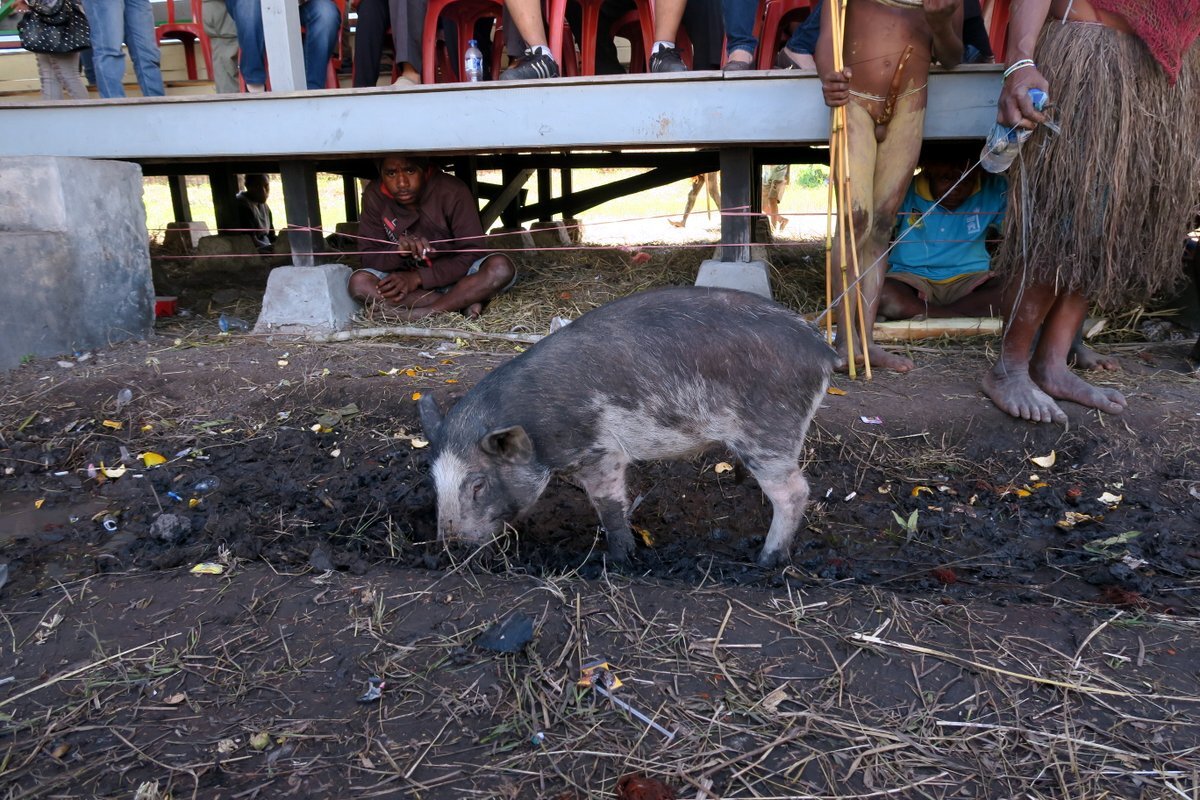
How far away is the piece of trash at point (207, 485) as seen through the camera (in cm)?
403

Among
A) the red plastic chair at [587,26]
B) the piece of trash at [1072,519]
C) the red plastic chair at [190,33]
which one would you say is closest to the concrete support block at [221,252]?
the red plastic chair at [190,33]

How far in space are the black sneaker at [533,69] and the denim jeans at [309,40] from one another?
222 cm

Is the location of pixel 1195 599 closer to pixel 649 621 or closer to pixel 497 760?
pixel 649 621

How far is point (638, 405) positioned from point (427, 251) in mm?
3707

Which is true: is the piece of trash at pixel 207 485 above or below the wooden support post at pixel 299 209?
below

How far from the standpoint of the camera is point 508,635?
2580 millimetres

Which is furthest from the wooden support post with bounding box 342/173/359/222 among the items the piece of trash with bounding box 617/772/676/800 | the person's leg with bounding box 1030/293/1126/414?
the piece of trash with bounding box 617/772/676/800

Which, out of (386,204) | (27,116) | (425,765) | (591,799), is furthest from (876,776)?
(27,116)

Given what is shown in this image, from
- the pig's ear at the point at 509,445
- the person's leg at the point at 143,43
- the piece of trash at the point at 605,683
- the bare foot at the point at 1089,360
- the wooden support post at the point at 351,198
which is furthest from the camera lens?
the wooden support post at the point at 351,198

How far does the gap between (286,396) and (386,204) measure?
2503mm

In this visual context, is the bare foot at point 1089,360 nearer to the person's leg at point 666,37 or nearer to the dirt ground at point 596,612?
the dirt ground at point 596,612

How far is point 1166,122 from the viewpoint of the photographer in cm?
397

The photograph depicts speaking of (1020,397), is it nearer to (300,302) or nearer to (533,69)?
(533,69)

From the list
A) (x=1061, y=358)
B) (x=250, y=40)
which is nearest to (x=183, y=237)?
(x=250, y=40)
